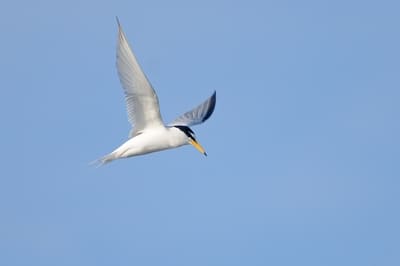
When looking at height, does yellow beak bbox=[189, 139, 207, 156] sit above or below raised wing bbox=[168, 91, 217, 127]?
below

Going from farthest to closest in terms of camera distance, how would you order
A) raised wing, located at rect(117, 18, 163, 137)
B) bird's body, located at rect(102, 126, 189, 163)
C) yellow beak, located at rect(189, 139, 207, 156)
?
yellow beak, located at rect(189, 139, 207, 156) < bird's body, located at rect(102, 126, 189, 163) < raised wing, located at rect(117, 18, 163, 137)

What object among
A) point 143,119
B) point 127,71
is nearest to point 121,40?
point 127,71

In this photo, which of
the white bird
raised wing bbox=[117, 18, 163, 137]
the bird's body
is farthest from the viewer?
the bird's body

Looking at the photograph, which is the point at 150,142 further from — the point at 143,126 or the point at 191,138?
the point at 191,138

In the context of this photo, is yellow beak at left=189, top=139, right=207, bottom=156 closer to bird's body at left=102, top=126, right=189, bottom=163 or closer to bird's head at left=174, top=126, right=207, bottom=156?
bird's head at left=174, top=126, right=207, bottom=156

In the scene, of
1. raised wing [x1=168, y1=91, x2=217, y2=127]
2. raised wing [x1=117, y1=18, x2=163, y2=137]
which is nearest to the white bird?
raised wing [x1=117, y1=18, x2=163, y2=137]

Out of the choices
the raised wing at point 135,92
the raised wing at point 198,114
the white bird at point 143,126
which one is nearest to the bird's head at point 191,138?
the white bird at point 143,126
